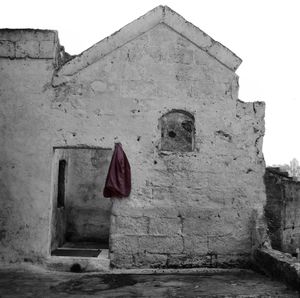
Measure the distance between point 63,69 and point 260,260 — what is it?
16.3 ft

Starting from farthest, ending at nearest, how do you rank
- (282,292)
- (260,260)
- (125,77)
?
(125,77), (260,260), (282,292)

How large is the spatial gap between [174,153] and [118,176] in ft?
3.69

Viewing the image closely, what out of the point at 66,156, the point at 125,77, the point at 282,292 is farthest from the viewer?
the point at 66,156

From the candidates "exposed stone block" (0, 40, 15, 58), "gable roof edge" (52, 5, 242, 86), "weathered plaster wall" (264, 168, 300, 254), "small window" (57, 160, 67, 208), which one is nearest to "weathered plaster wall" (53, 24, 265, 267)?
"gable roof edge" (52, 5, 242, 86)

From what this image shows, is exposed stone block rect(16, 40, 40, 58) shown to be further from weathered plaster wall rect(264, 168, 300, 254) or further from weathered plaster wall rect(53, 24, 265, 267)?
weathered plaster wall rect(264, 168, 300, 254)

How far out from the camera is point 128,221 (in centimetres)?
688

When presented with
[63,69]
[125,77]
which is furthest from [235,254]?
[63,69]

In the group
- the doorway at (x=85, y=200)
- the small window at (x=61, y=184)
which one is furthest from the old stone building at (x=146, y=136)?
the doorway at (x=85, y=200)

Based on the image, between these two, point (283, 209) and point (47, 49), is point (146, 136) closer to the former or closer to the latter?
point (47, 49)

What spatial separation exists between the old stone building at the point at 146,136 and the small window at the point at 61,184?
2.50 meters

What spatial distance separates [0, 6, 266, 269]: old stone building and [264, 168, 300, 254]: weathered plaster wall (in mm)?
2094

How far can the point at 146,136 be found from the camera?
7.02m

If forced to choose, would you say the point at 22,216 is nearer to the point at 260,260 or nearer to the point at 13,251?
the point at 13,251

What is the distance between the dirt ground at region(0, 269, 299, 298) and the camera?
530 cm
